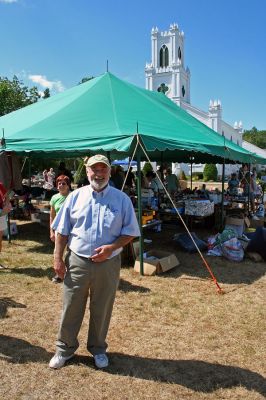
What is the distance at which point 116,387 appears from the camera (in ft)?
9.82

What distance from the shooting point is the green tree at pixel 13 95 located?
1236 inches

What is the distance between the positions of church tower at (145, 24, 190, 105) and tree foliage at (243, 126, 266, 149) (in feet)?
233

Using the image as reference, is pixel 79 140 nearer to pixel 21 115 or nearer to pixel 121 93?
pixel 121 93

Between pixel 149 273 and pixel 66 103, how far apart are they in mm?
4611

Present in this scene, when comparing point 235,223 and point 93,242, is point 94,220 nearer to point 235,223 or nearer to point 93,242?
point 93,242

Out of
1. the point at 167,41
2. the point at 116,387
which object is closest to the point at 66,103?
the point at 116,387

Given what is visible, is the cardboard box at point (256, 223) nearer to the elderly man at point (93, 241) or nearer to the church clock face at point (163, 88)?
the elderly man at point (93, 241)

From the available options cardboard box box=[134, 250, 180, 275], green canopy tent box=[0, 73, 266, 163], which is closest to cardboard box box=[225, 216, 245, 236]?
green canopy tent box=[0, 73, 266, 163]

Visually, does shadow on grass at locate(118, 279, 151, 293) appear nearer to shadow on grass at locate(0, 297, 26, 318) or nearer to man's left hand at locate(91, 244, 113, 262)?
shadow on grass at locate(0, 297, 26, 318)

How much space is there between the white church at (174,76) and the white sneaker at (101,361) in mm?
39804

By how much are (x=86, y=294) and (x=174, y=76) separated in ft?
148

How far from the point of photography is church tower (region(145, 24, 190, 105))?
44781 mm

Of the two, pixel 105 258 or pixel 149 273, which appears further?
pixel 149 273

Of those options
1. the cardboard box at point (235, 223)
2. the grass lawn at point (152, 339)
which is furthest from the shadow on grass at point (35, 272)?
the cardboard box at point (235, 223)
